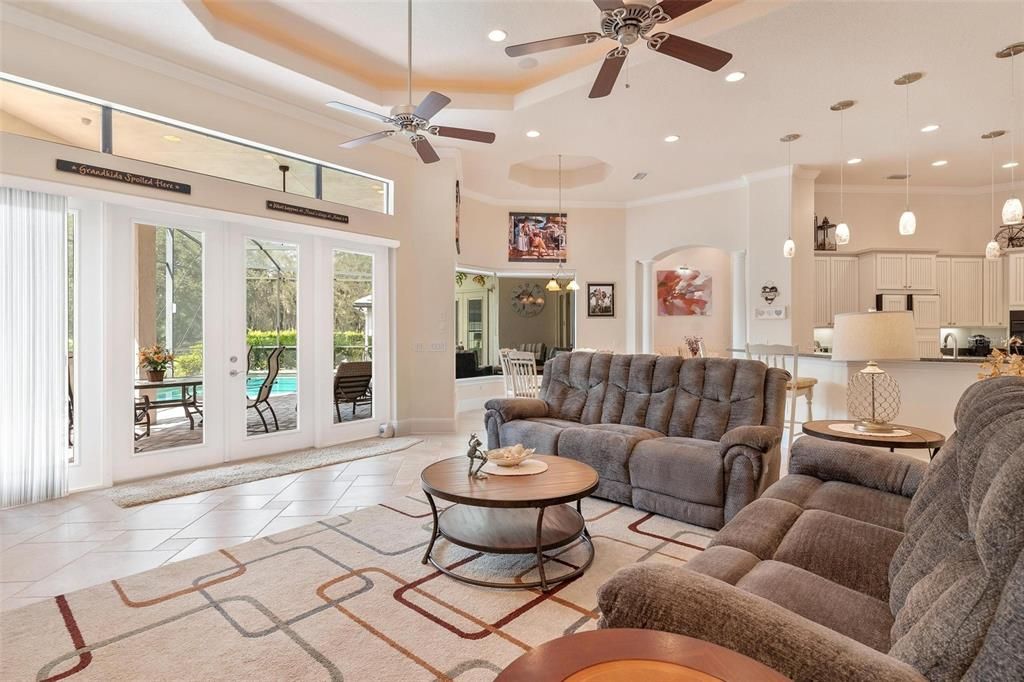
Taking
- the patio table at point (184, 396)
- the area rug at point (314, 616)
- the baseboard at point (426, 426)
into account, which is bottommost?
the area rug at point (314, 616)

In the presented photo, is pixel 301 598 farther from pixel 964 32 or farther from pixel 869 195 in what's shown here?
pixel 869 195

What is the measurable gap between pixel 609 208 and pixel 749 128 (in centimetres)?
331

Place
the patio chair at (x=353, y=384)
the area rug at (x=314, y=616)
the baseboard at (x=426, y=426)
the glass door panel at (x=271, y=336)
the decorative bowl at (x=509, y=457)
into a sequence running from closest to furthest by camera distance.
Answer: the area rug at (x=314, y=616)
the decorative bowl at (x=509, y=457)
the glass door panel at (x=271, y=336)
the patio chair at (x=353, y=384)
the baseboard at (x=426, y=426)

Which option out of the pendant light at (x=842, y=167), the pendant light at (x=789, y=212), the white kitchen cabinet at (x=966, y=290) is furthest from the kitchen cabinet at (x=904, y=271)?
the pendant light at (x=789, y=212)

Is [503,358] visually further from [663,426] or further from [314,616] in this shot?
[314,616]

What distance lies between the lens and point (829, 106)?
4887mm

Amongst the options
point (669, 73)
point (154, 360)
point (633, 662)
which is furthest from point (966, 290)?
point (154, 360)

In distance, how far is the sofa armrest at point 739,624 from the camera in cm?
92

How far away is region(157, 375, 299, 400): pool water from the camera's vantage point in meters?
4.45

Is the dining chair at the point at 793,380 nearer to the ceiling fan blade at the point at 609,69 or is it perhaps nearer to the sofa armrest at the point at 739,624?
the ceiling fan blade at the point at 609,69

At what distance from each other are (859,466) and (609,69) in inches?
107

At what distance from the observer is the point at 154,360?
4.36 meters

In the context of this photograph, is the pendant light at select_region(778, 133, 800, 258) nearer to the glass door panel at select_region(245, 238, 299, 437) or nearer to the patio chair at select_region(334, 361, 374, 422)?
the patio chair at select_region(334, 361, 374, 422)

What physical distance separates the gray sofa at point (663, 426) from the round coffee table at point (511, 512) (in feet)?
2.18
